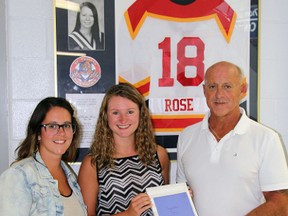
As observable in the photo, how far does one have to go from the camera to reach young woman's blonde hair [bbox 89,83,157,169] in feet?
5.48

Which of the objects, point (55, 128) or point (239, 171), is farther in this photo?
point (239, 171)

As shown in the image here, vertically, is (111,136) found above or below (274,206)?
above

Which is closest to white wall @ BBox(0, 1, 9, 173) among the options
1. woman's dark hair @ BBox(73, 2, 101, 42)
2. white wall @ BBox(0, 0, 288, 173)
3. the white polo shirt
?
white wall @ BBox(0, 0, 288, 173)

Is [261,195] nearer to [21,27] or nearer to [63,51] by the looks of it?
[63,51]

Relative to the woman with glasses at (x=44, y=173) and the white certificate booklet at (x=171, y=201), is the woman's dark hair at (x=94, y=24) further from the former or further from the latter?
the white certificate booklet at (x=171, y=201)

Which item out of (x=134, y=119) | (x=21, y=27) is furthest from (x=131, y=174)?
(x=21, y=27)

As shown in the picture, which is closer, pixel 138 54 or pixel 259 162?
pixel 259 162

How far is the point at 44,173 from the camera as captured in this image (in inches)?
55.1

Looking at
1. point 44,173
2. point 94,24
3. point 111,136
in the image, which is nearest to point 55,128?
point 44,173

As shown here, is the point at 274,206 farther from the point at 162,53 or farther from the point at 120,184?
the point at 162,53

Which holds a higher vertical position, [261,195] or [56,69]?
[56,69]

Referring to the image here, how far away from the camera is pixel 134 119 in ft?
5.49

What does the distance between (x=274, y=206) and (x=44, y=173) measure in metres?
1.03

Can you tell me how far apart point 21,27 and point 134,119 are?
937mm
